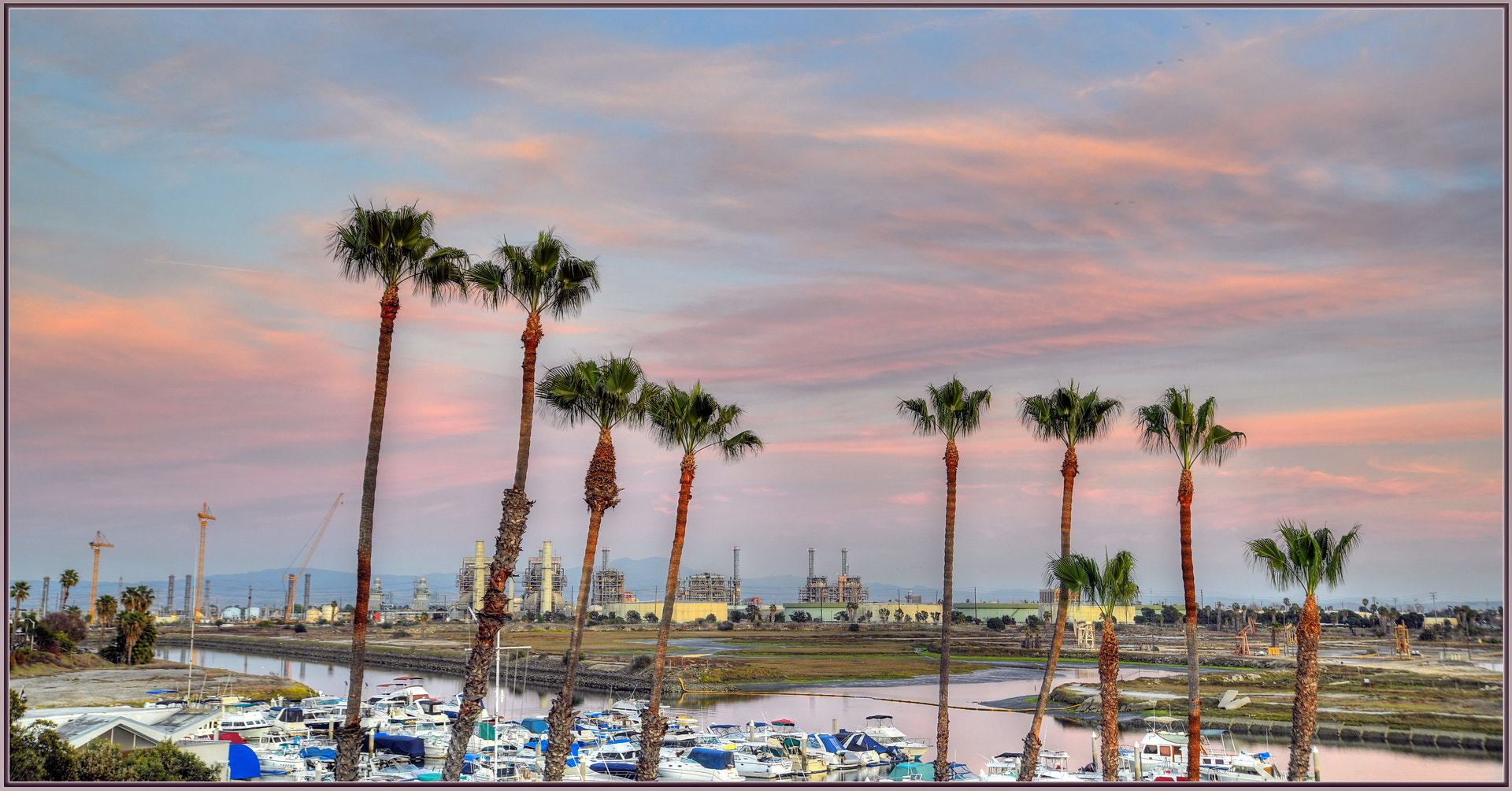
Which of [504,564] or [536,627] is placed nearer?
[504,564]

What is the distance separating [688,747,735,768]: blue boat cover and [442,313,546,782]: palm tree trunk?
1318 cm

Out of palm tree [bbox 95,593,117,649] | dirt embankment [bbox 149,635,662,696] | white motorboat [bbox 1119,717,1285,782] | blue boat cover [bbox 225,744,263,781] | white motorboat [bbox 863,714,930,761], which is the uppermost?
blue boat cover [bbox 225,744,263,781]

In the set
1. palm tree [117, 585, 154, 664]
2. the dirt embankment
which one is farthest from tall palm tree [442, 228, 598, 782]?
palm tree [117, 585, 154, 664]

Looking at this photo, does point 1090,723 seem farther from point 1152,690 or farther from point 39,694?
point 39,694

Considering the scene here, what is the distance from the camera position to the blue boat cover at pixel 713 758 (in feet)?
125

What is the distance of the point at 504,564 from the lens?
27062mm

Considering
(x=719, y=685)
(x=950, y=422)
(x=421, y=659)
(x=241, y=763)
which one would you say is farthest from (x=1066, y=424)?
(x=421, y=659)

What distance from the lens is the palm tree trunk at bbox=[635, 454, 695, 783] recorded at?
28.4 meters

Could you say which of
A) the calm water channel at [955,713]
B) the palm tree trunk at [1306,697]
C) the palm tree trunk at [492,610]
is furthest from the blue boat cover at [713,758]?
the palm tree trunk at [1306,697]

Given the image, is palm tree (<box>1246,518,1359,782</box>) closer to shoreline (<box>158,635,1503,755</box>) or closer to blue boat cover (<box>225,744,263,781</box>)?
blue boat cover (<box>225,744,263,781</box>)

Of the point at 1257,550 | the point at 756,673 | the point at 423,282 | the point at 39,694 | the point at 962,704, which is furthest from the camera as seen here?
the point at 756,673

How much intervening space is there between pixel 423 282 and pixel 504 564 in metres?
7.52

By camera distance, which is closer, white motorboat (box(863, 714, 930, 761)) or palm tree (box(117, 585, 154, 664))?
white motorboat (box(863, 714, 930, 761))

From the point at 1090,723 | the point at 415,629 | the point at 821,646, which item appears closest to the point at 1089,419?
the point at 1090,723
